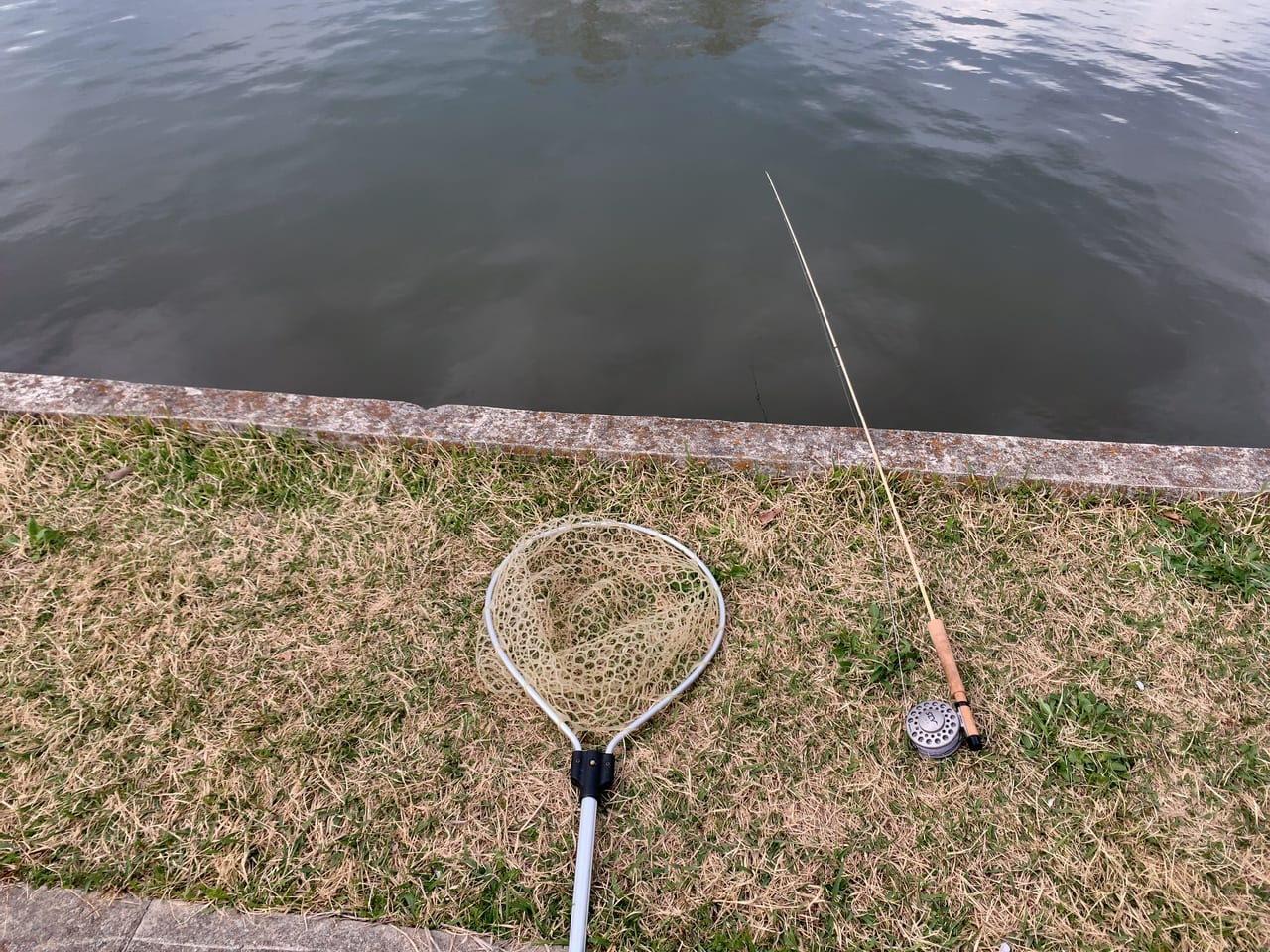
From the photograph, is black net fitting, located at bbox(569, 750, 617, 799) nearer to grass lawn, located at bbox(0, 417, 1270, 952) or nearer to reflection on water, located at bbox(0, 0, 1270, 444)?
grass lawn, located at bbox(0, 417, 1270, 952)

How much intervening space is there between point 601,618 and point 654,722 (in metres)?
0.50

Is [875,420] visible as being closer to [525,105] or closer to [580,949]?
[580,949]

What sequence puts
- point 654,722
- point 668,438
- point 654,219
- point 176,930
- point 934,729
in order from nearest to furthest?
point 176,930, point 934,729, point 654,722, point 668,438, point 654,219

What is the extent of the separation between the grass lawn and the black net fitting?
0.30 feet

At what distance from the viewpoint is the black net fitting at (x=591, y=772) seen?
2385mm

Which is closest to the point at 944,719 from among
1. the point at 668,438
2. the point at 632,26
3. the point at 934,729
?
the point at 934,729

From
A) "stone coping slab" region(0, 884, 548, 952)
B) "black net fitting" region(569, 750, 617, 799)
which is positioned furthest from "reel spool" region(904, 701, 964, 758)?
"stone coping slab" region(0, 884, 548, 952)

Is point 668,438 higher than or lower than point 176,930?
higher

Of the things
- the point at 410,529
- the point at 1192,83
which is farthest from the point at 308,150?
the point at 1192,83

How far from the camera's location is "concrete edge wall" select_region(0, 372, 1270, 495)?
338cm

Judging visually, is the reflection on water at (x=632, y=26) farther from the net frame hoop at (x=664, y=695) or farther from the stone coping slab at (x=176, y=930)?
the stone coping slab at (x=176, y=930)

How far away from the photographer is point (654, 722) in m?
2.67

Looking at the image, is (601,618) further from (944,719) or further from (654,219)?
(654,219)

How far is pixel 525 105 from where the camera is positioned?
7.94 m
